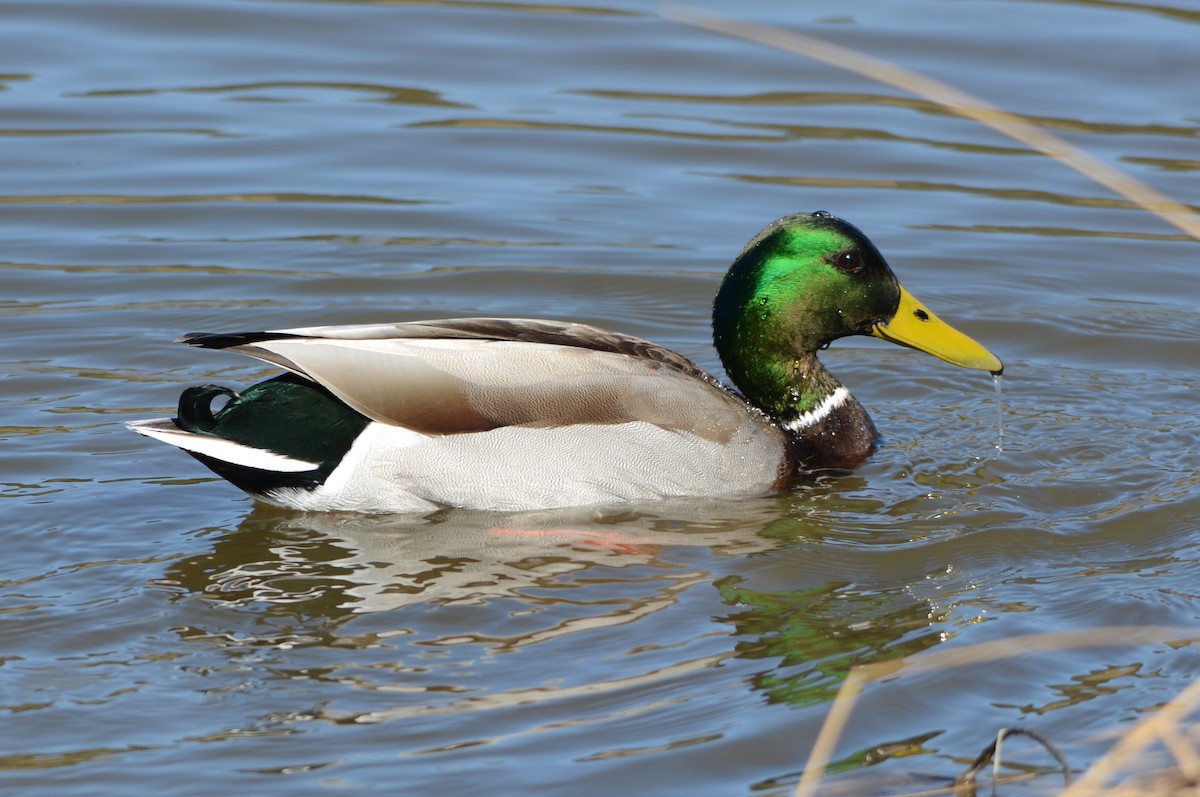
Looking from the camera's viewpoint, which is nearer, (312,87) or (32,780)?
(32,780)

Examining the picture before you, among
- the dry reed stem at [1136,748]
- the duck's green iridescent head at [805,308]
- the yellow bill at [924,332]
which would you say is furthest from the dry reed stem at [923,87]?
the yellow bill at [924,332]

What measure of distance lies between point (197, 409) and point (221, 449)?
192mm

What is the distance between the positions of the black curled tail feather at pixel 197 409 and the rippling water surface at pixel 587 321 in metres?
0.40

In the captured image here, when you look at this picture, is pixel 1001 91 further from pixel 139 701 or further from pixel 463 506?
pixel 139 701

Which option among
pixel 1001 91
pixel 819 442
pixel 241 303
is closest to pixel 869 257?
pixel 819 442

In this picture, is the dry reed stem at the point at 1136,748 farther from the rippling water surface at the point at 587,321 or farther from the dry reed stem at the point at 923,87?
the dry reed stem at the point at 923,87

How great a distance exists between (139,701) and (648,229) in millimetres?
5322

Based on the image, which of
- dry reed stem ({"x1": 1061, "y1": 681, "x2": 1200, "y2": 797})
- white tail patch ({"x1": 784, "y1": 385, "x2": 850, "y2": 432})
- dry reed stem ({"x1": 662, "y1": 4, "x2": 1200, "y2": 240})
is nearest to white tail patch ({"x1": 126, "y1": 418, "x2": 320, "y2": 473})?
white tail patch ({"x1": 784, "y1": 385, "x2": 850, "y2": 432})

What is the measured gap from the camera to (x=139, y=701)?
4.82m

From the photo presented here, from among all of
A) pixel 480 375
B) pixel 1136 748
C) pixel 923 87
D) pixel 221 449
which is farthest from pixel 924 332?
pixel 923 87

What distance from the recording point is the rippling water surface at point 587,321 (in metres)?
4.80

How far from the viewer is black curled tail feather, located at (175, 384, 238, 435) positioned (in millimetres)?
6117

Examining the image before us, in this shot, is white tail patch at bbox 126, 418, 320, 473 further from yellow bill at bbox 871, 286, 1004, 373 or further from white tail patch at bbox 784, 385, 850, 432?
yellow bill at bbox 871, 286, 1004, 373

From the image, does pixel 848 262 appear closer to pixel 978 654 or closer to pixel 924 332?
pixel 924 332
